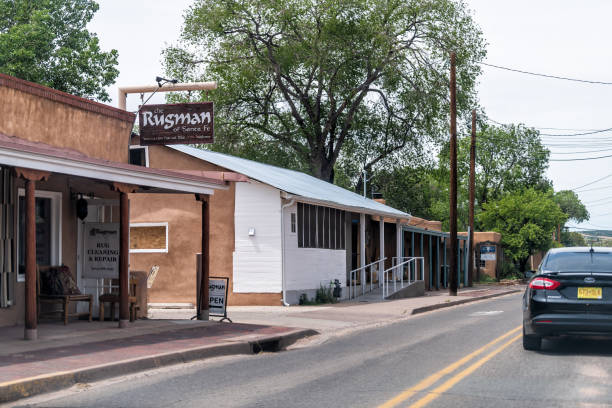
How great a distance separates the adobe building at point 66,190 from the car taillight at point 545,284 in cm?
A: 680

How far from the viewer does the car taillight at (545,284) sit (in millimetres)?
11406

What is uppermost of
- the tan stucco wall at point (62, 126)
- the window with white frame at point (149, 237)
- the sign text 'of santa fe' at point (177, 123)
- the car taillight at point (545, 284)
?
the sign text 'of santa fe' at point (177, 123)

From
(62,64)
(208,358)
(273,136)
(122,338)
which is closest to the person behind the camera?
(208,358)

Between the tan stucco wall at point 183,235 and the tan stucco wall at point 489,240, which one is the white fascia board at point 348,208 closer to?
the tan stucco wall at point 183,235

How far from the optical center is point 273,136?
145 feet

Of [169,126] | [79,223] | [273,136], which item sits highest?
[273,136]

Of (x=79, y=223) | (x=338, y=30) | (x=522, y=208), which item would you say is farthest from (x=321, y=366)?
(x=522, y=208)

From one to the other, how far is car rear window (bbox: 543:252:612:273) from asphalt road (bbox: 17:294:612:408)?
4.07 ft

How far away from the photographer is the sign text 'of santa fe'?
18516 millimetres

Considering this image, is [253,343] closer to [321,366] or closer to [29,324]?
[321,366]

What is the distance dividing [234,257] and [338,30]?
21.1 m

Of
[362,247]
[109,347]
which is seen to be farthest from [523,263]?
[109,347]

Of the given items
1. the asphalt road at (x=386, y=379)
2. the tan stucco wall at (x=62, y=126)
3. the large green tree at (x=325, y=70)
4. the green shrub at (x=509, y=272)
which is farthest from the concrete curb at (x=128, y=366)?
the green shrub at (x=509, y=272)

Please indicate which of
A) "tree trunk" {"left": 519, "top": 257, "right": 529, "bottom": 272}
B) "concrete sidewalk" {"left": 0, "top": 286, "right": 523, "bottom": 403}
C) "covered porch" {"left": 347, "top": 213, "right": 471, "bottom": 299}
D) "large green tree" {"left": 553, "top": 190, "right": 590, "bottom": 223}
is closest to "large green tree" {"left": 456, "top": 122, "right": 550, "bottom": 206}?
"tree trunk" {"left": 519, "top": 257, "right": 529, "bottom": 272}
